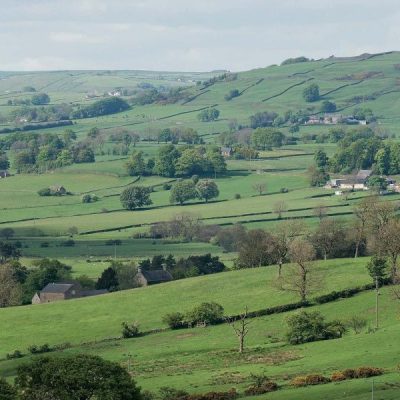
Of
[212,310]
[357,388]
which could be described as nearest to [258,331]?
[212,310]

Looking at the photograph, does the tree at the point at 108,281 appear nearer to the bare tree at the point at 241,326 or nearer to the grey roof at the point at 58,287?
the grey roof at the point at 58,287

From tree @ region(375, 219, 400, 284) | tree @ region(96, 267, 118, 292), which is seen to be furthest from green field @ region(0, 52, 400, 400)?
tree @ region(96, 267, 118, 292)

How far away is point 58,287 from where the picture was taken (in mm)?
116625

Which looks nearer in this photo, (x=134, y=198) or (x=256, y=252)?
(x=256, y=252)

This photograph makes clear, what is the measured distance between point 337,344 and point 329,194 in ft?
361

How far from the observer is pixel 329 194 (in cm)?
18988

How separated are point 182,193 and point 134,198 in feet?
30.0

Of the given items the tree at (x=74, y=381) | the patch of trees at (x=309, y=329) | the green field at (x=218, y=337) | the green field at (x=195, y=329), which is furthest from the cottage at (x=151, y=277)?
the tree at (x=74, y=381)

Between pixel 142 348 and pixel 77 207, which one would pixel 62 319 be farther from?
pixel 77 207

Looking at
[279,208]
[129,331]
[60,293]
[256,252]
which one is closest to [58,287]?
[60,293]

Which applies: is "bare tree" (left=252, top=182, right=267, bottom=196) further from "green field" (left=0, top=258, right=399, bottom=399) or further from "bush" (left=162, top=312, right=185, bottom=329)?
"bush" (left=162, top=312, right=185, bottom=329)

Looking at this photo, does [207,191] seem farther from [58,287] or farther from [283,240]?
[283,240]

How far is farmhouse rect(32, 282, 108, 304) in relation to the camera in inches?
4545

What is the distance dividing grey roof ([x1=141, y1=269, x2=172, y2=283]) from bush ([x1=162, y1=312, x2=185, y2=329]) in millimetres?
24277
